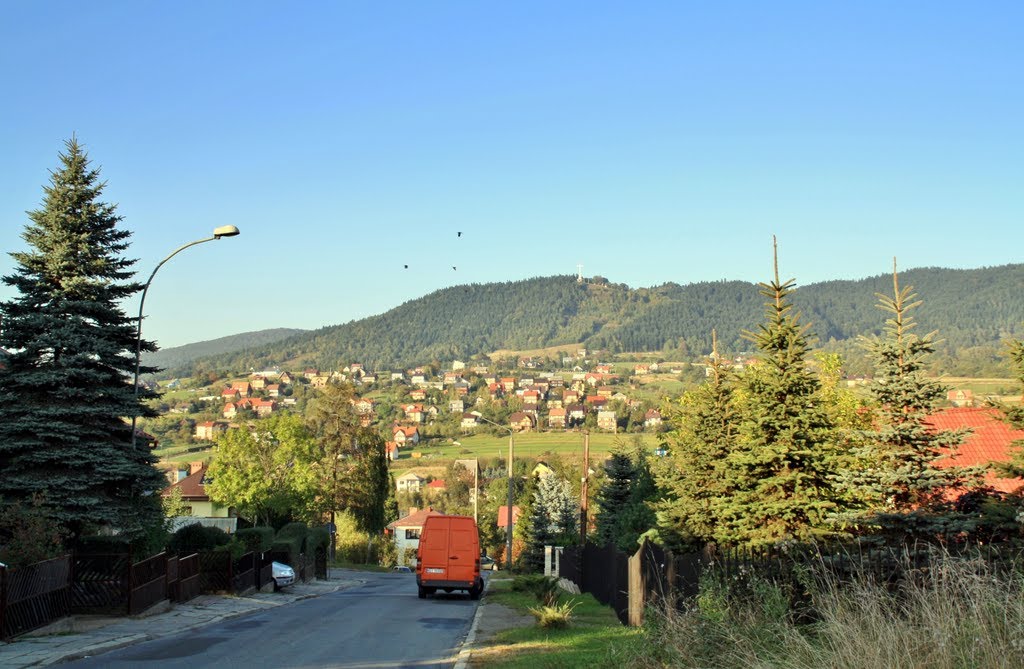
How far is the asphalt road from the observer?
45.7ft

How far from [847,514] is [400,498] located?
126199 millimetres

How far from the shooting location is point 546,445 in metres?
143

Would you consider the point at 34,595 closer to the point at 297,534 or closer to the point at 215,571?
the point at 215,571

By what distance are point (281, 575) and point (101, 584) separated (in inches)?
614

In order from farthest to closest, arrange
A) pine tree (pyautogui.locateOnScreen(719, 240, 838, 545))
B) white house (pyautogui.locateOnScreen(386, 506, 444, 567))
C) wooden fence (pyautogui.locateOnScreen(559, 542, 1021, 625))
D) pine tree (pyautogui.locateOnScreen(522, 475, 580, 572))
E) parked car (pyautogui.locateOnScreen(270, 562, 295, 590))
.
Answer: white house (pyautogui.locateOnScreen(386, 506, 444, 567)) → pine tree (pyautogui.locateOnScreen(522, 475, 580, 572)) → parked car (pyautogui.locateOnScreen(270, 562, 295, 590)) → pine tree (pyautogui.locateOnScreen(719, 240, 838, 545)) → wooden fence (pyautogui.locateOnScreen(559, 542, 1021, 625))

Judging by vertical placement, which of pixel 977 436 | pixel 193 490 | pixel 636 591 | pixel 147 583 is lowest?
pixel 193 490

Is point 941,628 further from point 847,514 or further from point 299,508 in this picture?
point 299,508

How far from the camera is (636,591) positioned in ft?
57.6

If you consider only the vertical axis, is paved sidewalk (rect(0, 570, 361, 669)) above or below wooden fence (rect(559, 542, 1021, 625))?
below

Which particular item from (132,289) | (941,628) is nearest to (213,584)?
(132,289)

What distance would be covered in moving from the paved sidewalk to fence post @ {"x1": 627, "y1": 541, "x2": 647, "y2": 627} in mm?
8575

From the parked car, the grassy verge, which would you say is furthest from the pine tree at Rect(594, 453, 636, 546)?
the grassy verge

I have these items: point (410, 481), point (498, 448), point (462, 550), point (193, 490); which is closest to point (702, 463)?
point (462, 550)

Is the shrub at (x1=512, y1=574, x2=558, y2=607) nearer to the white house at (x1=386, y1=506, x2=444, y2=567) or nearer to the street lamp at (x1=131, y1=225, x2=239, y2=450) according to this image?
the street lamp at (x1=131, y1=225, x2=239, y2=450)
